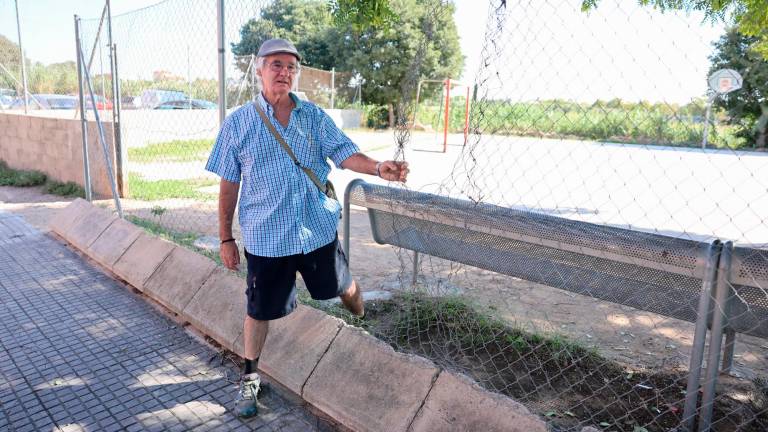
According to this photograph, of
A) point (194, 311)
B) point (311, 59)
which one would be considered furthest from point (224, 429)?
point (311, 59)

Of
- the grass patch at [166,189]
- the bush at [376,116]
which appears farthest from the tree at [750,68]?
the bush at [376,116]

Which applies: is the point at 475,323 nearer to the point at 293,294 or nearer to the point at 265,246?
the point at 293,294

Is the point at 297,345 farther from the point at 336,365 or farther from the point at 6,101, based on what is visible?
the point at 6,101

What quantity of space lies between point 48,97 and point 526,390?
579 inches

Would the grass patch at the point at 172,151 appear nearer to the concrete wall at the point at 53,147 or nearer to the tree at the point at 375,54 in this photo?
the concrete wall at the point at 53,147

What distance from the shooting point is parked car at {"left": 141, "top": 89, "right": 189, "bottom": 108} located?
31.3 ft

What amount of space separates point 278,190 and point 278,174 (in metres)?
0.08

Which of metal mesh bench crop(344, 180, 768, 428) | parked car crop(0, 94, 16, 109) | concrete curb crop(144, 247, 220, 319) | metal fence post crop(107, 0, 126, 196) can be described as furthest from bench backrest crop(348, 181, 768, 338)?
parked car crop(0, 94, 16, 109)

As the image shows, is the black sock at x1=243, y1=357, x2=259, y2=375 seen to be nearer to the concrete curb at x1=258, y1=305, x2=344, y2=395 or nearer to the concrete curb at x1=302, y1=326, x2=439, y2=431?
the concrete curb at x1=258, y1=305, x2=344, y2=395

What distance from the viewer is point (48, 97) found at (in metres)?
14.0

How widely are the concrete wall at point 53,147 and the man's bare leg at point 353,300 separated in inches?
236

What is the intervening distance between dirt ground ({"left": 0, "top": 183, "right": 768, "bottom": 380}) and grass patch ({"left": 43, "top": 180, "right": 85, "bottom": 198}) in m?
3.70

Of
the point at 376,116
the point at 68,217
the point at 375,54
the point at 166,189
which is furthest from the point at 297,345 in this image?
the point at 375,54

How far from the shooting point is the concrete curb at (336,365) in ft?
8.17
